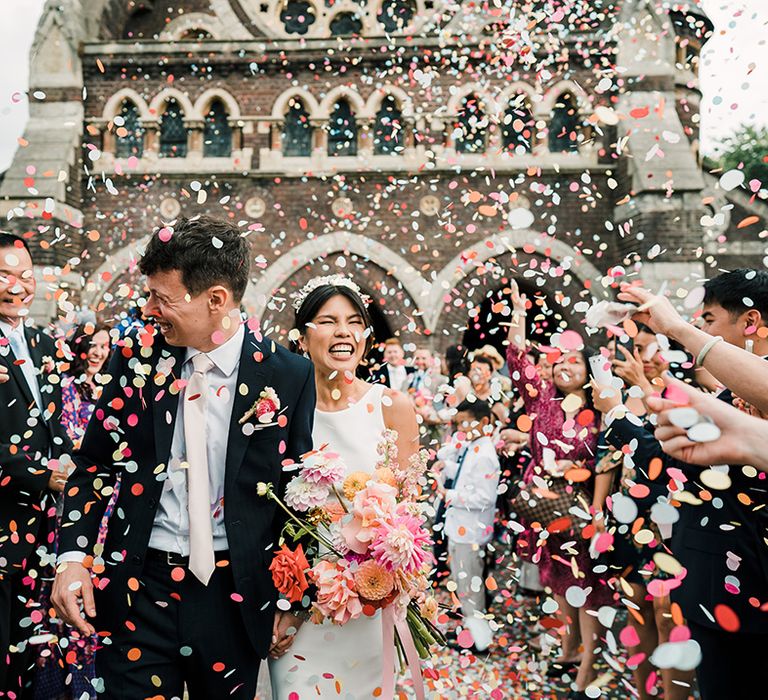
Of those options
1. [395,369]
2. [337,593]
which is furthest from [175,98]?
[337,593]

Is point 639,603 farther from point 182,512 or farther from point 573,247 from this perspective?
point 573,247

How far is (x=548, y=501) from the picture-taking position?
185 inches

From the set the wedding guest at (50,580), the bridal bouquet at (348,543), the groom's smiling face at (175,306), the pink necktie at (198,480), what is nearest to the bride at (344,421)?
the bridal bouquet at (348,543)

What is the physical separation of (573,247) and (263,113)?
21.9 feet

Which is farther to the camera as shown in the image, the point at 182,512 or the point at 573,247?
the point at 573,247

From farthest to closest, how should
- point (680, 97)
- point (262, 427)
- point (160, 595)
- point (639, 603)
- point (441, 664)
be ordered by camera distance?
1. point (680, 97)
2. point (441, 664)
3. point (639, 603)
4. point (262, 427)
5. point (160, 595)

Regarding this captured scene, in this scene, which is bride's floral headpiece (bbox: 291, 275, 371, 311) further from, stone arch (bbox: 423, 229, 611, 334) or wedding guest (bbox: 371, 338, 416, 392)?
stone arch (bbox: 423, 229, 611, 334)

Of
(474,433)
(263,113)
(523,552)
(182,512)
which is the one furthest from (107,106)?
(182,512)

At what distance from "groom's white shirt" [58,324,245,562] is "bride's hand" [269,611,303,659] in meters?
0.40

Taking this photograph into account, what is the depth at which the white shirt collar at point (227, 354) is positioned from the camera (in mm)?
2439

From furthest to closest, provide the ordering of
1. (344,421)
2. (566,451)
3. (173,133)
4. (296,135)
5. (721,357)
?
(173,133) → (296,135) → (566,451) → (344,421) → (721,357)

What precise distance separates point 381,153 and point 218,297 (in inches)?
438

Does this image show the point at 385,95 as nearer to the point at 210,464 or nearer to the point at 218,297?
the point at 218,297

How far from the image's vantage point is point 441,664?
4.84 meters
